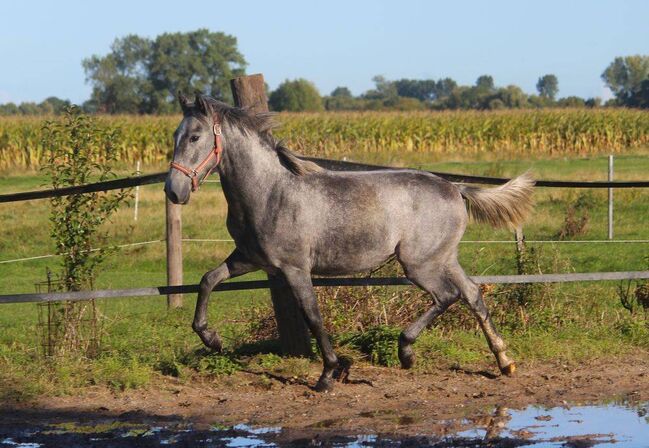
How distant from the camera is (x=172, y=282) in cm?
1253

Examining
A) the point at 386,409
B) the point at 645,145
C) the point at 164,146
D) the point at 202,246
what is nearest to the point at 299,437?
the point at 386,409

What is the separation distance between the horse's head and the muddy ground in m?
1.41

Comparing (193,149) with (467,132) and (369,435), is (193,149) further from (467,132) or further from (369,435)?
(467,132)

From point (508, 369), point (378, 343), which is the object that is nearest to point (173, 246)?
point (378, 343)

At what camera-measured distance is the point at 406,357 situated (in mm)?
8133

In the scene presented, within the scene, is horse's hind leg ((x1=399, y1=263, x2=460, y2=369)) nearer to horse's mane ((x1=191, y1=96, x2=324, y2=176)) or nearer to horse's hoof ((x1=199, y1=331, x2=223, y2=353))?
horse's mane ((x1=191, y1=96, x2=324, y2=176))

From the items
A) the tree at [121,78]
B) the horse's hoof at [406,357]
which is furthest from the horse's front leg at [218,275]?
the tree at [121,78]

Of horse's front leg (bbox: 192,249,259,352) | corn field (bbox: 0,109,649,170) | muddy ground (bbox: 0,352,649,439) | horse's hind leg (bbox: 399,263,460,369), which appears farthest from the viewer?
corn field (bbox: 0,109,649,170)

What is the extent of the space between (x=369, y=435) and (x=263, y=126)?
93.4 inches

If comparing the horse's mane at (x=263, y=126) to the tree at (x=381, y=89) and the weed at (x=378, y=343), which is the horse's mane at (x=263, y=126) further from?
the tree at (x=381, y=89)

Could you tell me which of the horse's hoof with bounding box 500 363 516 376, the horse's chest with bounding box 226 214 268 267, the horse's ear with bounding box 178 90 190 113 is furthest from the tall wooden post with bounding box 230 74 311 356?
the horse's hoof with bounding box 500 363 516 376

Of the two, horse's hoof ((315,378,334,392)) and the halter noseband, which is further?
horse's hoof ((315,378,334,392))

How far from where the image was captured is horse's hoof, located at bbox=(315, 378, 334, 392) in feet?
25.3

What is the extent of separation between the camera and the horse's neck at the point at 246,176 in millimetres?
7539
